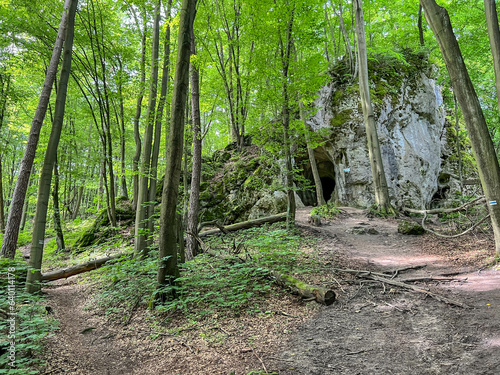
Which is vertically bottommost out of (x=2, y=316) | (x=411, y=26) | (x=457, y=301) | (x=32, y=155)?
(x=457, y=301)

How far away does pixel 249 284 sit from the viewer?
15.1 ft

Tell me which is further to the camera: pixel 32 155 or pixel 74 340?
pixel 32 155

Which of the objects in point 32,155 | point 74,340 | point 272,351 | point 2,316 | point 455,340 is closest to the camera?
point 455,340

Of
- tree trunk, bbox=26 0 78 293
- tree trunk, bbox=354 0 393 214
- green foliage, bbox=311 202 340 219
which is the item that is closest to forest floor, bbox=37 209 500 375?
tree trunk, bbox=26 0 78 293

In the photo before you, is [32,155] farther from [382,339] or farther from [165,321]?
[382,339]

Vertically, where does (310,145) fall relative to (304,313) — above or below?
above

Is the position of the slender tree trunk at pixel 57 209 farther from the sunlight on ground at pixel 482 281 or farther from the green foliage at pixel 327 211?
the sunlight on ground at pixel 482 281

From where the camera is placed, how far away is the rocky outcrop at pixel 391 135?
13.2 metres

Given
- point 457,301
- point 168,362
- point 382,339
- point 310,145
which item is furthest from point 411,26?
point 168,362

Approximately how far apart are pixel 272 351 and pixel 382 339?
1.23m

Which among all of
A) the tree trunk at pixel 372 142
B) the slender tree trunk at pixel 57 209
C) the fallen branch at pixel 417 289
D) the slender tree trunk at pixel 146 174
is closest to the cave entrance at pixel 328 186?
the tree trunk at pixel 372 142

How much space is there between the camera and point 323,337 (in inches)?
120

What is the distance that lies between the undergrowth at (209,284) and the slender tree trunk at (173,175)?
259 millimetres

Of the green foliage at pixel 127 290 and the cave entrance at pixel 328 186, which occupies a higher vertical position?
the cave entrance at pixel 328 186
